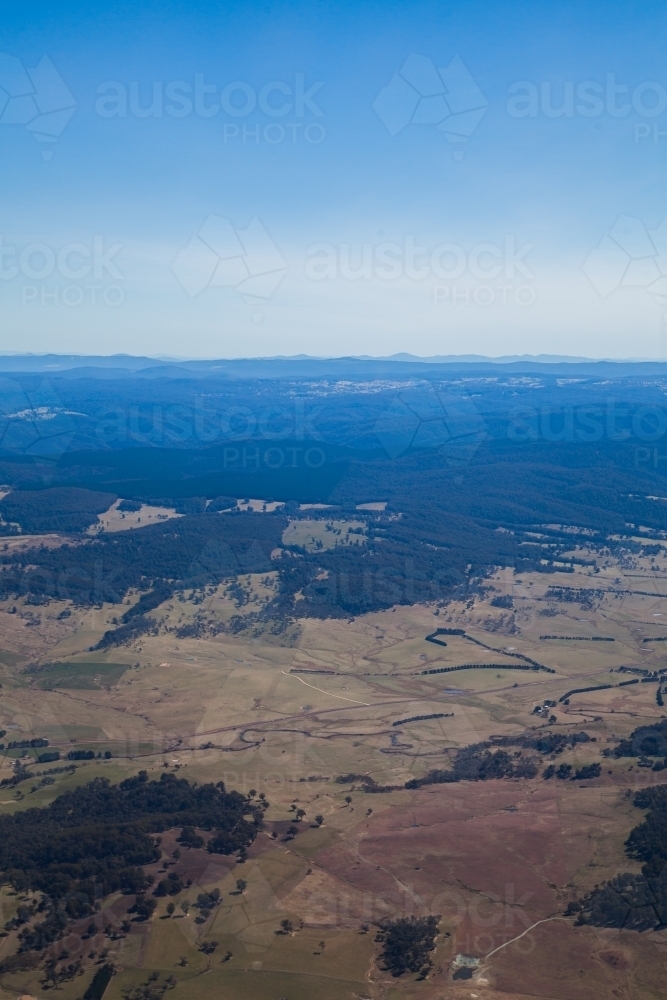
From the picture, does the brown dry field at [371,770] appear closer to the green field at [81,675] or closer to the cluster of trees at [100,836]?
the green field at [81,675]

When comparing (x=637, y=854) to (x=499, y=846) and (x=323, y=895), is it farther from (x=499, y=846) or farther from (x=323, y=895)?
(x=323, y=895)

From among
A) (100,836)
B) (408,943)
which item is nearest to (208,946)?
(408,943)

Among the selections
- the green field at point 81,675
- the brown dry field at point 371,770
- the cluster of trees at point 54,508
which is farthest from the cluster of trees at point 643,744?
the cluster of trees at point 54,508

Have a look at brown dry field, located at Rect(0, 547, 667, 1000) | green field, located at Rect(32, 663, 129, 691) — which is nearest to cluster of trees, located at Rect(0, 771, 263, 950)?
brown dry field, located at Rect(0, 547, 667, 1000)

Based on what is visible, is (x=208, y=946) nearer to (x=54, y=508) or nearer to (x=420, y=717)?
(x=420, y=717)

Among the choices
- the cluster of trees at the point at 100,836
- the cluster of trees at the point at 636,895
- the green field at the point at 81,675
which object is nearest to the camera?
the cluster of trees at the point at 636,895

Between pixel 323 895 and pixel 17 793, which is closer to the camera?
pixel 323 895

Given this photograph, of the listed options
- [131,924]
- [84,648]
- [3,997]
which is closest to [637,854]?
[131,924]
